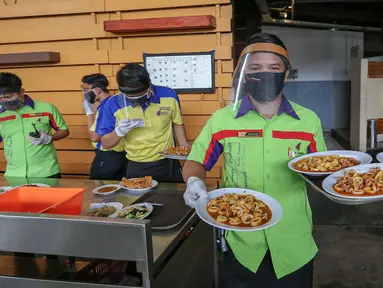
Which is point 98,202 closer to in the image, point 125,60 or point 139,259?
point 139,259

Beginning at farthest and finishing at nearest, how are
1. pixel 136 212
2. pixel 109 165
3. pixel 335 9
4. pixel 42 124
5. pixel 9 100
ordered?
1. pixel 335 9
2. pixel 109 165
3. pixel 42 124
4. pixel 9 100
5. pixel 136 212

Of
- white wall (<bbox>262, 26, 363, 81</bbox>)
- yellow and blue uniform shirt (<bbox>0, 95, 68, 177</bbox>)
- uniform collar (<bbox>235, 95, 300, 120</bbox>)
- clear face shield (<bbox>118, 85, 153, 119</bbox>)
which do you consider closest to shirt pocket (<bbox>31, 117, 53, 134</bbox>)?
yellow and blue uniform shirt (<bbox>0, 95, 68, 177</bbox>)

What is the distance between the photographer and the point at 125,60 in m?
3.52

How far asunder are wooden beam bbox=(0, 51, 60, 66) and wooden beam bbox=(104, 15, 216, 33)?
0.61m

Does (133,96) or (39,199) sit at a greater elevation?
(133,96)

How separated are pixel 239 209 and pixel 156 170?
1289mm

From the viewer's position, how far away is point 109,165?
3.02 metres

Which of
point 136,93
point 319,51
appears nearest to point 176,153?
point 136,93

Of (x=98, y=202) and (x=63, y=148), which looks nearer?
(x=98, y=202)

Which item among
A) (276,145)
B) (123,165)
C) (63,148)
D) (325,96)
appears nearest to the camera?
(276,145)

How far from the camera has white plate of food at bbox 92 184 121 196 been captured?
6.54ft

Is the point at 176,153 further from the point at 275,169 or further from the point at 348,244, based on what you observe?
the point at 348,244

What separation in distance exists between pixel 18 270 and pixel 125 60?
97.0 inches

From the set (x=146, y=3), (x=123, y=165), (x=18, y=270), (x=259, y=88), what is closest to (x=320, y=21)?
(x=146, y=3)
